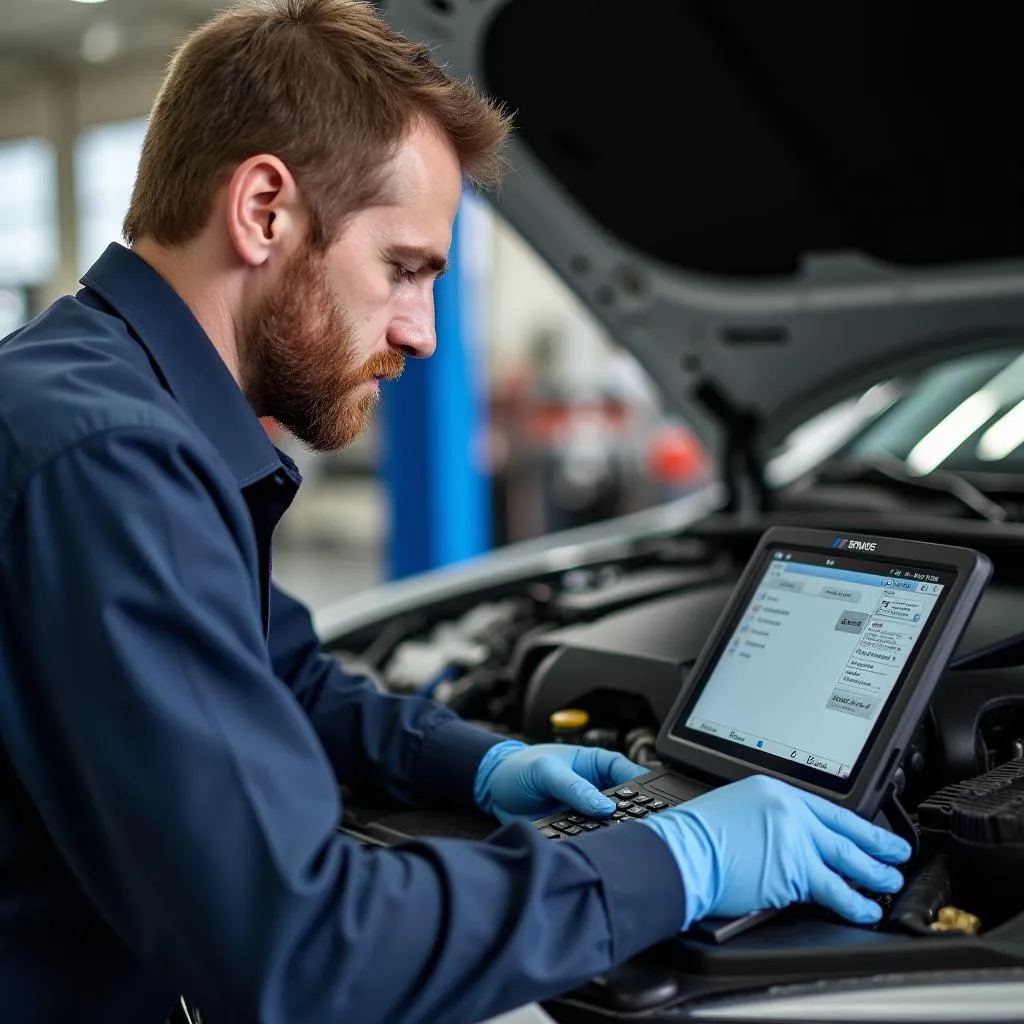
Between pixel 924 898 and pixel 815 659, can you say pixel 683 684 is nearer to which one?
pixel 815 659

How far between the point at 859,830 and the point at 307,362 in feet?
1.95

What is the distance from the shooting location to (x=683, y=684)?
118 cm

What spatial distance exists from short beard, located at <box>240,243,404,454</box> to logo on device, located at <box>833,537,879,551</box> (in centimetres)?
44

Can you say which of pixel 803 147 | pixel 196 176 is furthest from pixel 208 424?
pixel 803 147

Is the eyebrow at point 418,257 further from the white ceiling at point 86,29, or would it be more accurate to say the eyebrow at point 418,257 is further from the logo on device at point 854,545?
the white ceiling at point 86,29

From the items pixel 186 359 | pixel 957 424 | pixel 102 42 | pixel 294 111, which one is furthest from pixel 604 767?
pixel 102 42

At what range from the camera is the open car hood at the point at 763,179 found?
4.98 feet

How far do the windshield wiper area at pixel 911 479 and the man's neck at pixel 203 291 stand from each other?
46.6 inches

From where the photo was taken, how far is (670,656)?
1243 mm

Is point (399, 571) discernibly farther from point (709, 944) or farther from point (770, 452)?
point (709, 944)

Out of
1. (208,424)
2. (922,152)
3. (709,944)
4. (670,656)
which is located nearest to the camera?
(709,944)

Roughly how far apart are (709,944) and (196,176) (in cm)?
73

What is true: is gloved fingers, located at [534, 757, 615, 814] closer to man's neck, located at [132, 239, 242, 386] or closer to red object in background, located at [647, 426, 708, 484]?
man's neck, located at [132, 239, 242, 386]

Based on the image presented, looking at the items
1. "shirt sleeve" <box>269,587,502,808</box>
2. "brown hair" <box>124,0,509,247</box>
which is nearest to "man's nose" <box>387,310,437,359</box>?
"brown hair" <box>124,0,509,247</box>
